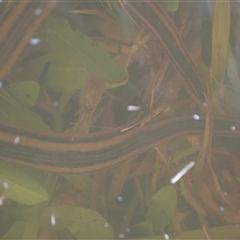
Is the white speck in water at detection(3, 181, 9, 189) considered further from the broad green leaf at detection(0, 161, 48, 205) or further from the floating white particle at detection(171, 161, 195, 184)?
the floating white particle at detection(171, 161, 195, 184)

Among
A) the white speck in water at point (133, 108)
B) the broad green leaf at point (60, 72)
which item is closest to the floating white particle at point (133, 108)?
the white speck in water at point (133, 108)

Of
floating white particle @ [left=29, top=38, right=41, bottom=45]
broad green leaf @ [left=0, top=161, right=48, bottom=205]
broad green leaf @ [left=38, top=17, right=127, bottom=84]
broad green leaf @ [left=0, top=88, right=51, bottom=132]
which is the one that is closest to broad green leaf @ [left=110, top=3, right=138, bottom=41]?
broad green leaf @ [left=38, top=17, right=127, bottom=84]

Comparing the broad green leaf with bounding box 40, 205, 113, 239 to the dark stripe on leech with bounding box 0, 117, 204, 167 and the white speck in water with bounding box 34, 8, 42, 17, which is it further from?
the white speck in water with bounding box 34, 8, 42, 17

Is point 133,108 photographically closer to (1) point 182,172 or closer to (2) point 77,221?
(1) point 182,172

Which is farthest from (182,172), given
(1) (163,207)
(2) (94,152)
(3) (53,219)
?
(3) (53,219)

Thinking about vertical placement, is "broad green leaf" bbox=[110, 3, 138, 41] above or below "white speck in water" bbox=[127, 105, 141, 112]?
above

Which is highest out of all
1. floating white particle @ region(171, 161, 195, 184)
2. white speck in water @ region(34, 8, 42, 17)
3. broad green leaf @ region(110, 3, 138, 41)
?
white speck in water @ region(34, 8, 42, 17)
